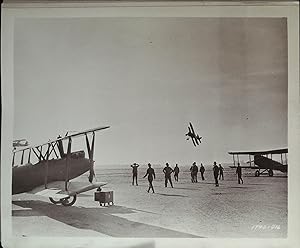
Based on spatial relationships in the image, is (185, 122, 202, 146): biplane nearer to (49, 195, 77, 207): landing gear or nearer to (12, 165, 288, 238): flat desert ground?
(12, 165, 288, 238): flat desert ground

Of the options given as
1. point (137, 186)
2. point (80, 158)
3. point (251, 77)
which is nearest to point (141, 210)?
point (137, 186)

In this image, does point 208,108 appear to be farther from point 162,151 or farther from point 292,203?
point 292,203

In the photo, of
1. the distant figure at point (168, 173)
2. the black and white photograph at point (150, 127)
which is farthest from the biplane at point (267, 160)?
the distant figure at point (168, 173)

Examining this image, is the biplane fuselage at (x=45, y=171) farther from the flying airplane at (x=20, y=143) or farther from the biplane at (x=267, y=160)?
the biplane at (x=267, y=160)

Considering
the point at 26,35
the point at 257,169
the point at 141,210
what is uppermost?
the point at 26,35

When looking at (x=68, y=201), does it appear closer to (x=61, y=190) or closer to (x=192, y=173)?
(x=61, y=190)
